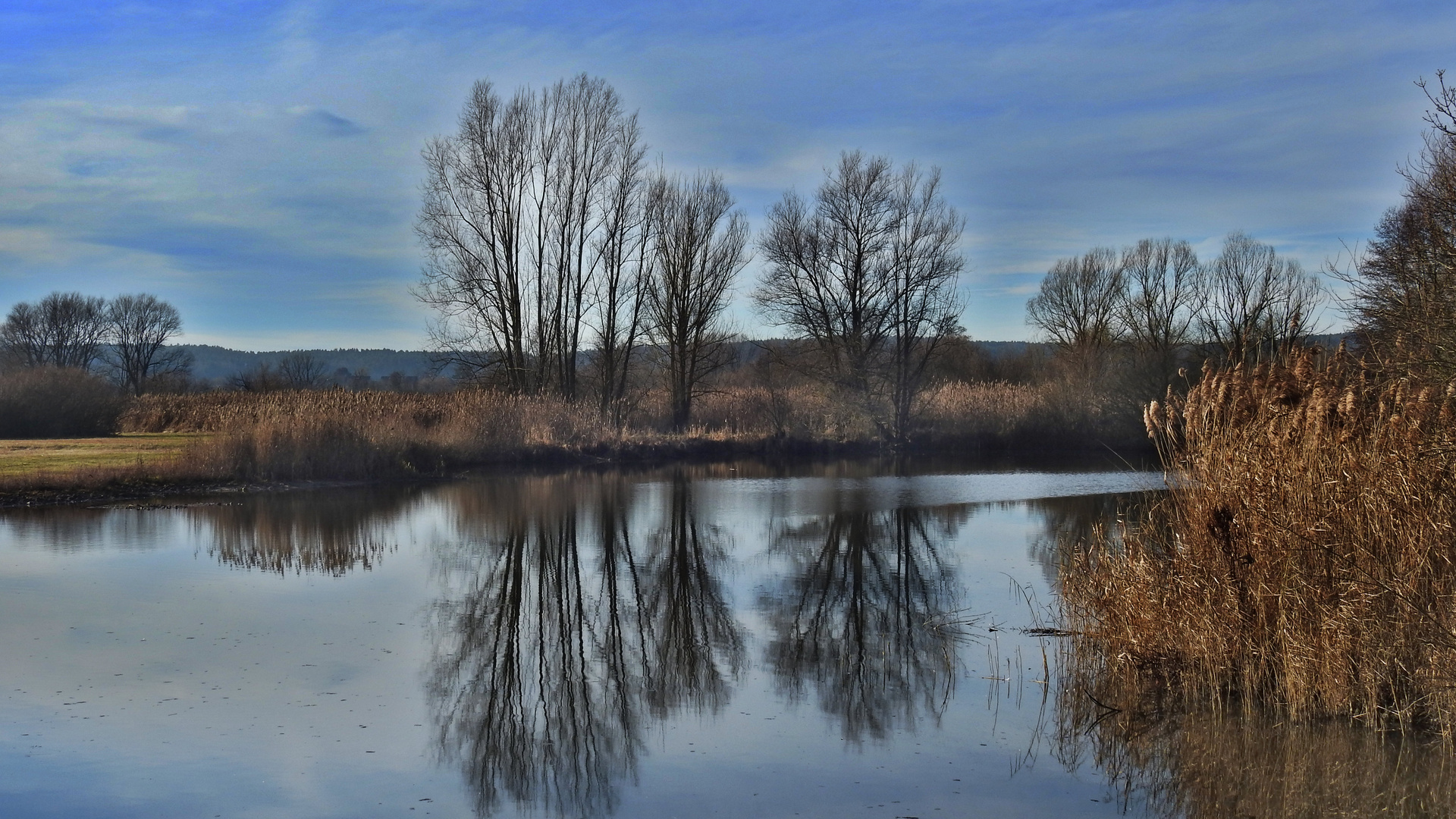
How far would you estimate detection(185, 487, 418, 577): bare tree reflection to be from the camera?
477 inches

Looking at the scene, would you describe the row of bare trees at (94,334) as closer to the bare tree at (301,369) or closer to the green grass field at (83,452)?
the bare tree at (301,369)

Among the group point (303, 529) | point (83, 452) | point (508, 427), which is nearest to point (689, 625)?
point (303, 529)

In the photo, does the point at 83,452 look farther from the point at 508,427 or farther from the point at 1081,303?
the point at 1081,303

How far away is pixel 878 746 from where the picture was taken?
6020 millimetres

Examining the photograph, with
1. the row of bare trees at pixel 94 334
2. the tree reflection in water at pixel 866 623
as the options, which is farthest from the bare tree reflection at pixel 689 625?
the row of bare trees at pixel 94 334

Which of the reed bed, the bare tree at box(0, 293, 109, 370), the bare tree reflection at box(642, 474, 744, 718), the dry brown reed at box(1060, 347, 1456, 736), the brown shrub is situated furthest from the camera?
the bare tree at box(0, 293, 109, 370)

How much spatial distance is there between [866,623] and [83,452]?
69.7 ft

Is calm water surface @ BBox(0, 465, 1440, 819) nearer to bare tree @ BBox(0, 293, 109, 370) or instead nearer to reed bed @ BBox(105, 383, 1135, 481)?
reed bed @ BBox(105, 383, 1135, 481)

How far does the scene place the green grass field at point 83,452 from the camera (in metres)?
19.8

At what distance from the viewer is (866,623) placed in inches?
361

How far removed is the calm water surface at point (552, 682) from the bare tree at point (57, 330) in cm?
6462

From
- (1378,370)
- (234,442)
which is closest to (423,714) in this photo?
(1378,370)

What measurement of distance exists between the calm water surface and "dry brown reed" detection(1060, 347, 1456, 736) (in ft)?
1.63

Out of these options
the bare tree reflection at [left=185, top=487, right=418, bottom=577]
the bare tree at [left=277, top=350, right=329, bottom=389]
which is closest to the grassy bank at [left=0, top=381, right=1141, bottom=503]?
the bare tree reflection at [left=185, top=487, right=418, bottom=577]
